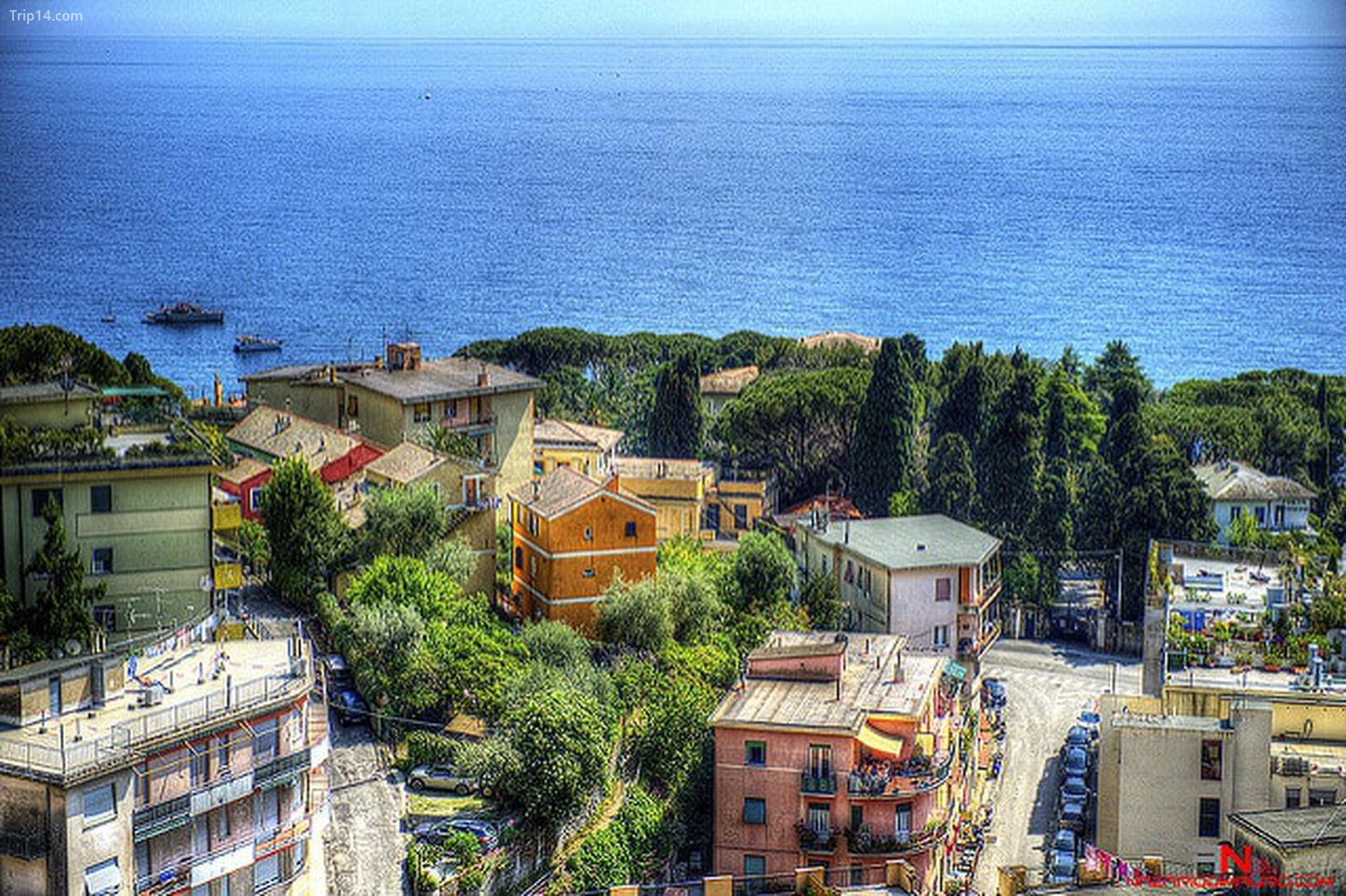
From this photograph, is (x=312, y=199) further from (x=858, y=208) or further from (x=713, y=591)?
(x=713, y=591)

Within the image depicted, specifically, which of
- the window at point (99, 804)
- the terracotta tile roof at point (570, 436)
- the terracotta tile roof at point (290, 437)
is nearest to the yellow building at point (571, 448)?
the terracotta tile roof at point (570, 436)

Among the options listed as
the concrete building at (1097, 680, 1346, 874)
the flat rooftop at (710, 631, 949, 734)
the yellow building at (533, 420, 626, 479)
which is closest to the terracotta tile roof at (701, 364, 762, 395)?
the yellow building at (533, 420, 626, 479)

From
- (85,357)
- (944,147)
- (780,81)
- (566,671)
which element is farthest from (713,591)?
(780,81)

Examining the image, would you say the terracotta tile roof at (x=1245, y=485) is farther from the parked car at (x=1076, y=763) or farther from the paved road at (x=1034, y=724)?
the parked car at (x=1076, y=763)

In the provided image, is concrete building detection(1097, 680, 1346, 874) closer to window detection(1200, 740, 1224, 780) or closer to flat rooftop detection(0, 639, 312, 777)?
window detection(1200, 740, 1224, 780)

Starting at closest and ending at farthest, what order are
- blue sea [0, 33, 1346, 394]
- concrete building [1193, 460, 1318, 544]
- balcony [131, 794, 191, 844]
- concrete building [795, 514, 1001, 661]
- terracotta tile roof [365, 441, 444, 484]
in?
balcony [131, 794, 191, 844], terracotta tile roof [365, 441, 444, 484], concrete building [795, 514, 1001, 661], concrete building [1193, 460, 1318, 544], blue sea [0, 33, 1346, 394]
